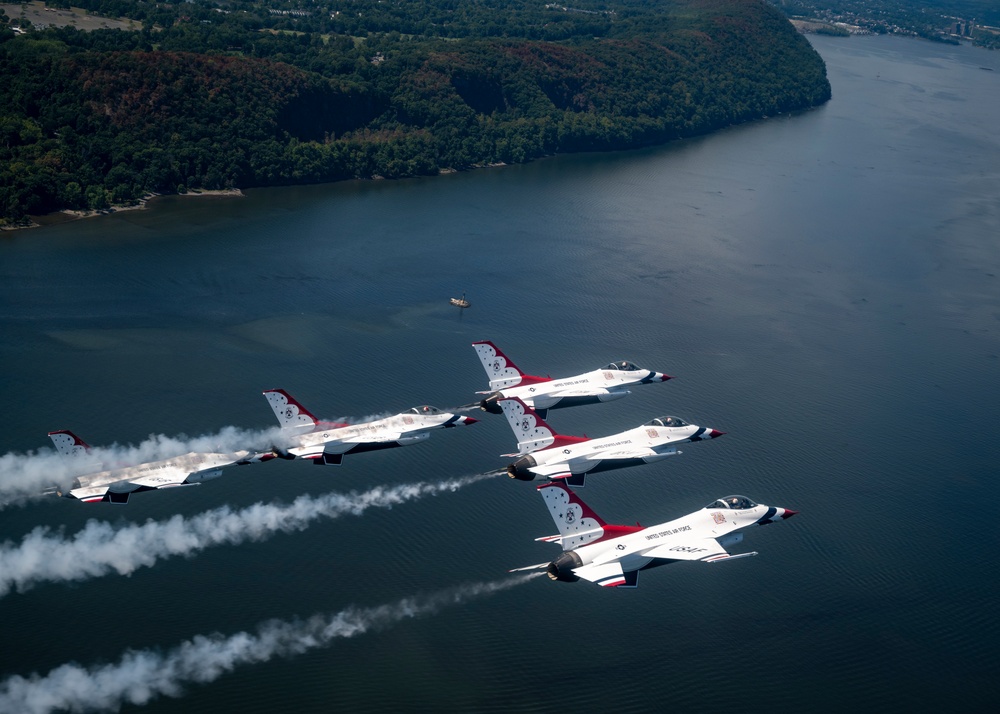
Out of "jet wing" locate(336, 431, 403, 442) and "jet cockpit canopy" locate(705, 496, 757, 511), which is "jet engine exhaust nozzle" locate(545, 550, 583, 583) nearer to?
"jet cockpit canopy" locate(705, 496, 757, 511)

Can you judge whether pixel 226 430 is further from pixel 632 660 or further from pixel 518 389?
pixel 632 660

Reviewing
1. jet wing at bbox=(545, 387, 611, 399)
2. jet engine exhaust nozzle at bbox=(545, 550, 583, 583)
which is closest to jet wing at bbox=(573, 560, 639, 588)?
jet engine exhaust nozzle at bbox=(545, 550, 583, 583)

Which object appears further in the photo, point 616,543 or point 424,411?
point 424,411

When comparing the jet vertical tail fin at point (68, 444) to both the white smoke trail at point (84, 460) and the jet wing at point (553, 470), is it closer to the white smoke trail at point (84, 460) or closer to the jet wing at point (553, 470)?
the white smoke trail at point (84, 460)

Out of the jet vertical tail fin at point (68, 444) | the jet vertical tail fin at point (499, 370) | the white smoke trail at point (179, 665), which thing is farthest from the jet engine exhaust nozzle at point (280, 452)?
the jet vertical tail fin at point (499, 370)

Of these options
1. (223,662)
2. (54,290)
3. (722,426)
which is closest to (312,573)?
(223,662)

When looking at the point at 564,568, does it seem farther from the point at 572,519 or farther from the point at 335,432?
the point at 335,432

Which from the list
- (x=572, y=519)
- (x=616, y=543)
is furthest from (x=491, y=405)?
(x=616, y=543)
